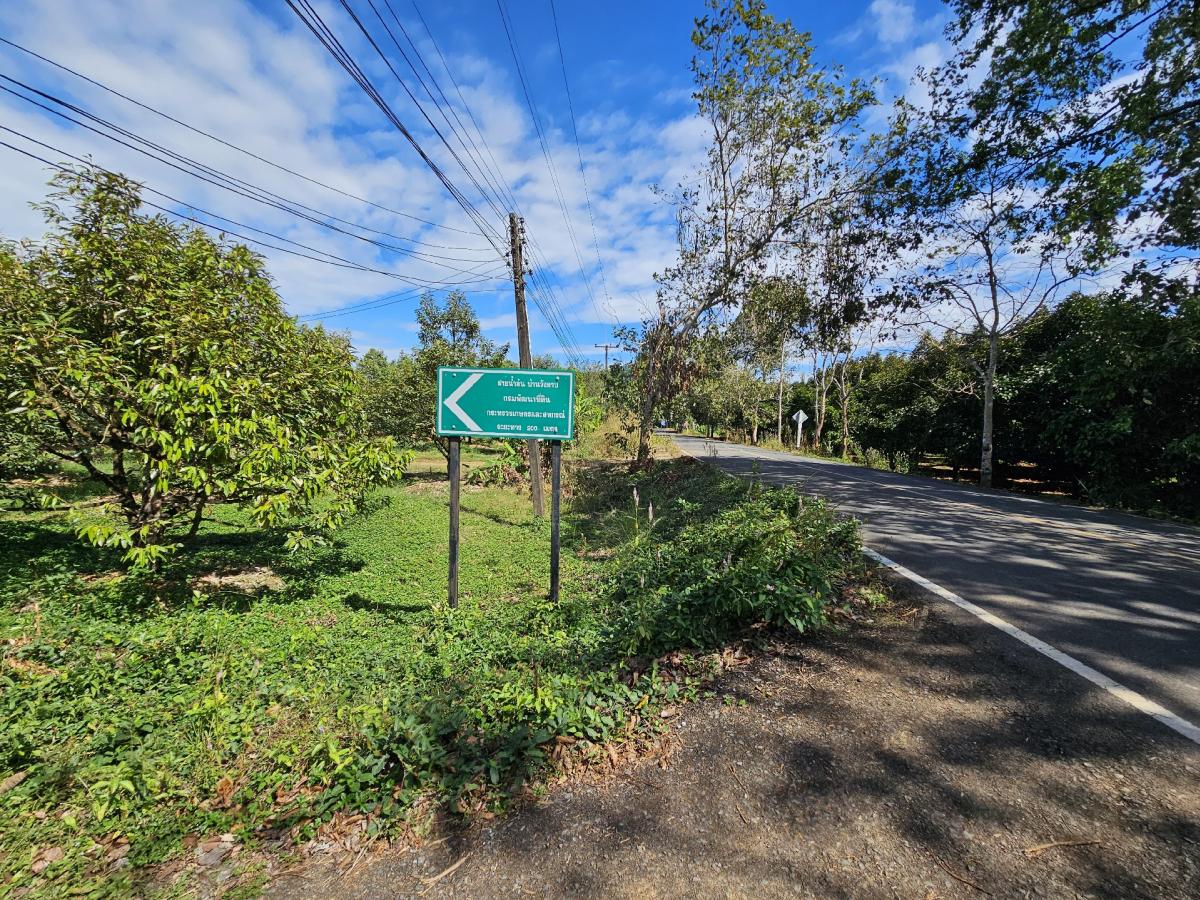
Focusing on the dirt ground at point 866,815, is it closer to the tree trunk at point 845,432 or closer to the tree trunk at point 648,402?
the tree trunk at point 648,402

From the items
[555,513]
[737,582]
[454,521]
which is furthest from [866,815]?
[454,521]

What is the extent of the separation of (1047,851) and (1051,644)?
200 cm

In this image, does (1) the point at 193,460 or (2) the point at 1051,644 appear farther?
(1) the point at 193,460

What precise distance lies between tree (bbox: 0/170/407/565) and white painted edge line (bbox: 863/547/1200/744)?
6130mm

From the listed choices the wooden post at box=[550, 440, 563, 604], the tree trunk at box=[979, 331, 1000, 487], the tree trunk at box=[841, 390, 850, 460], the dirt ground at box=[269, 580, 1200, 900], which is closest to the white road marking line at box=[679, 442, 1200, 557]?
the tree trunk at box=[979, 331, 1000, 487]

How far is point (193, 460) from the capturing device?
4.83 m

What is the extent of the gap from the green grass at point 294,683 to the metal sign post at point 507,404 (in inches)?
56.9

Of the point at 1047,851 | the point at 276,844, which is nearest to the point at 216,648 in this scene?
the point at 276,844

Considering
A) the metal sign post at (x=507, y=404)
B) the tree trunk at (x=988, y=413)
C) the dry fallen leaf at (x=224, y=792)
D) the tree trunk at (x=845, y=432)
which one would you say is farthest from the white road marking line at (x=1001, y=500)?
the tree trunk at (x=845, y=432)

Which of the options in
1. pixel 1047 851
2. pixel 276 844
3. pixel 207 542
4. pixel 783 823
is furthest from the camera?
pixel 207 542

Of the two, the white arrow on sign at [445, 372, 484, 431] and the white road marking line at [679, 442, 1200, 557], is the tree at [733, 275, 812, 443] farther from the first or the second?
the white arrow on sign at [445, 372, 484, 431]

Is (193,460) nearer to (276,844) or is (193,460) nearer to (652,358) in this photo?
(276,844)

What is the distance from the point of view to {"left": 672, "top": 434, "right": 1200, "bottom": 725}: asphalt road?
3047 mm

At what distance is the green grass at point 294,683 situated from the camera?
2307 millimetres
